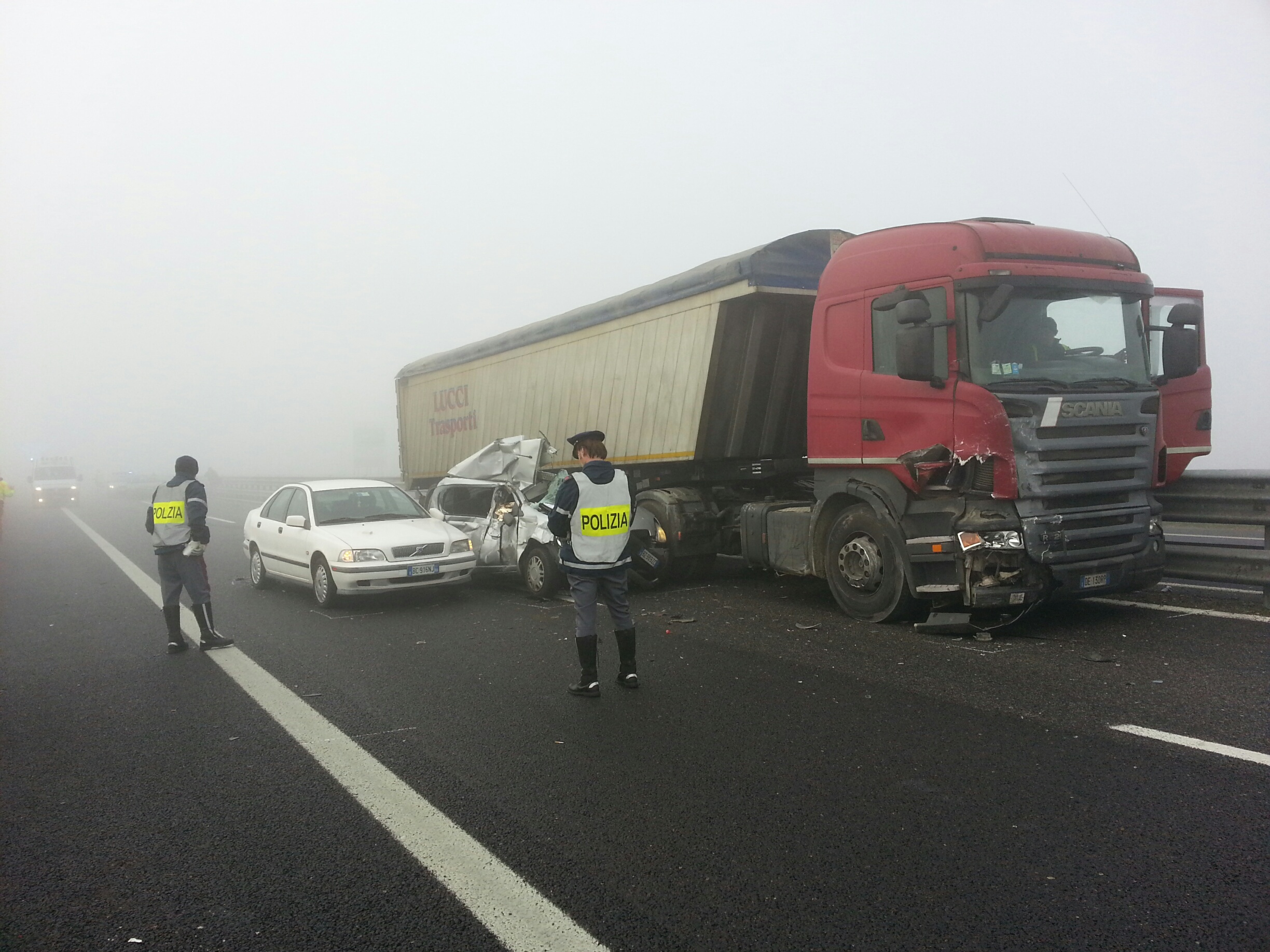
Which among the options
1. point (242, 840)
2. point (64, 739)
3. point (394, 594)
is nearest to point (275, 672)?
point (64, 739)

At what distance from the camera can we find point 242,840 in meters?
3.98

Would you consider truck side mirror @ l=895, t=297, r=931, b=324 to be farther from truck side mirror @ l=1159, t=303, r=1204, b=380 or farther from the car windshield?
the car windshield

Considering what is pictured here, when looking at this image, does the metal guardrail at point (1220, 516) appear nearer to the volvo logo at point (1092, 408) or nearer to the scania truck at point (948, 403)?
the scania truck at point (948, 403)

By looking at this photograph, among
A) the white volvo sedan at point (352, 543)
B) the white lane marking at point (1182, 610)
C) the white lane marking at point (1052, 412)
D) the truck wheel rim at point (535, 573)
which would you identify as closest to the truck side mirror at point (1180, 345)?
the white lane marking at point (1052, 412)

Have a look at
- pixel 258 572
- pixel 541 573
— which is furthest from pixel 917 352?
pixel 258 572

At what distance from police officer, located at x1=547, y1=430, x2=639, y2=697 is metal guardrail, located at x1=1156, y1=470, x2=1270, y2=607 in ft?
16.9

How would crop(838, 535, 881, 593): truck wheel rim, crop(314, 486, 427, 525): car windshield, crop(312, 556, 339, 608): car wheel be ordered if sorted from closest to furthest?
crop(838, 535, 881, 593): truck wheel rim
crop(312, 556, 339, 608): car wheel
crop(314, 486, 427, 525): car windshield

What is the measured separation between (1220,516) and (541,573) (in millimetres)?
6757

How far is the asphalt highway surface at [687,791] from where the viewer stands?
10.5 feet

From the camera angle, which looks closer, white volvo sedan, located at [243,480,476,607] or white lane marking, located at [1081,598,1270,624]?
white lane marking, located at [1081,598,1270,624]

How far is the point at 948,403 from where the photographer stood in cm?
727

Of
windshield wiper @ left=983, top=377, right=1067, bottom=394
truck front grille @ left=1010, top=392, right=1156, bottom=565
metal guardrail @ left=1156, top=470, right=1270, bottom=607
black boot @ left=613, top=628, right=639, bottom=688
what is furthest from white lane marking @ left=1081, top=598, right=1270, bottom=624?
black boot @ left=613, top=628, right=639, bottom=688

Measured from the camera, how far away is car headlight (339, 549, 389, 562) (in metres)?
10.1

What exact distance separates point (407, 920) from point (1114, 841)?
2739 mm
